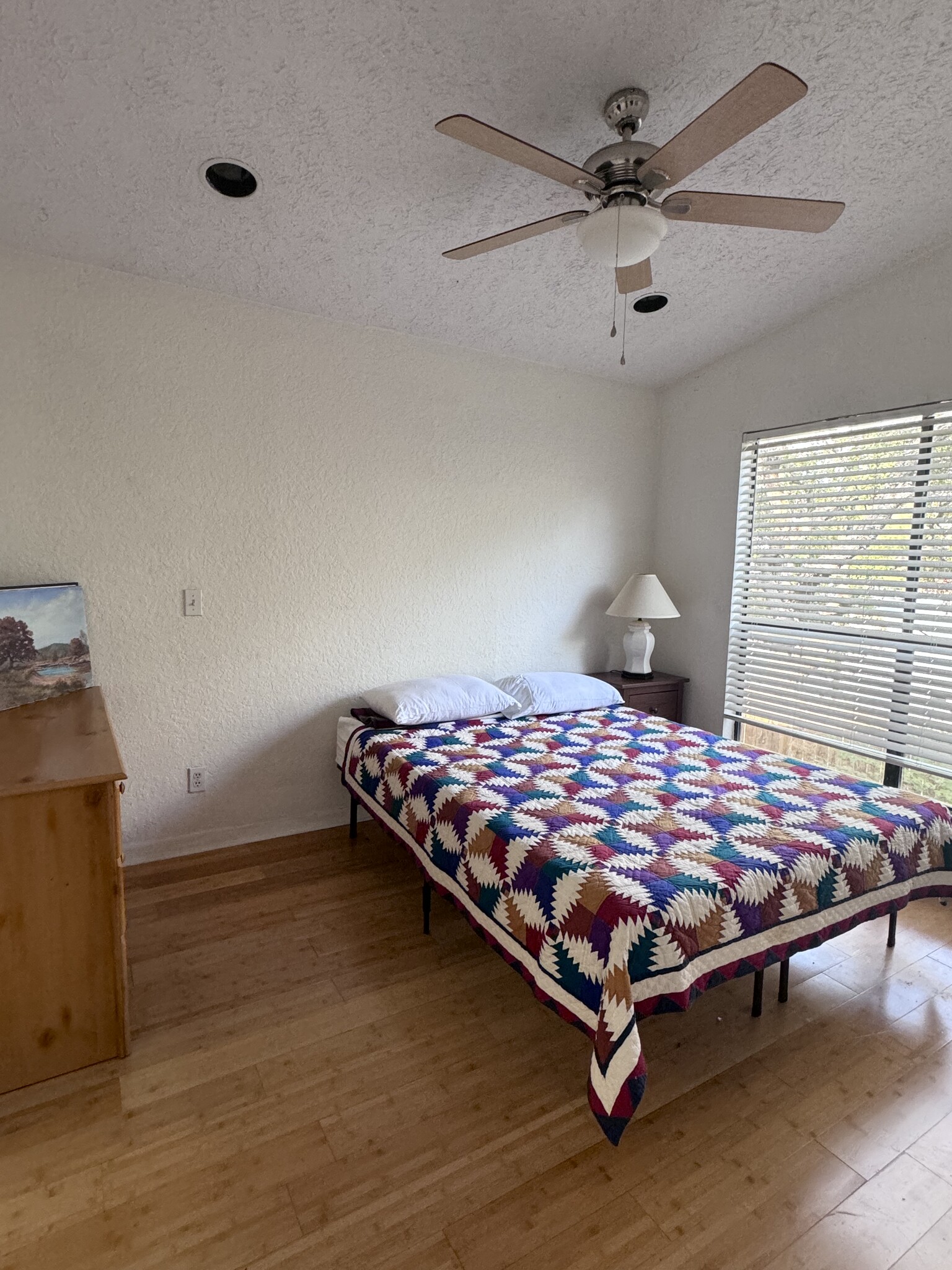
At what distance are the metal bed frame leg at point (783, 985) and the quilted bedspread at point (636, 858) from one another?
254mm

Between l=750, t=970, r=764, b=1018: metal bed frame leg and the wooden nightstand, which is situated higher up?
the wooden nightstand

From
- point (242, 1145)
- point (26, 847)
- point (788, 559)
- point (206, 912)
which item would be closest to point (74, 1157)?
point (242, 1145)

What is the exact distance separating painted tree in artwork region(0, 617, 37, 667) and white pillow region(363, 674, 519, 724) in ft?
4.29

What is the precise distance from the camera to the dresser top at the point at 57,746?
62.9 inches

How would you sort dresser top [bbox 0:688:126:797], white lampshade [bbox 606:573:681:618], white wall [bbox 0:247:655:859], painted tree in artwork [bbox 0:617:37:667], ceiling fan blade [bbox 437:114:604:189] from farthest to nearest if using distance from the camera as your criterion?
white lampshade [bbox 606:573:681:618]
white wall [bbox 0:247:655:859]
painted tree in artwork [bbox 0:617:37:667]
dresser top [bbox 0:688:126:797]
ceiling fan blade [bbox 437:114:604:189]

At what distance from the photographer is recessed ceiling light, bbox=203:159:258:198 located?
2002 millimetres

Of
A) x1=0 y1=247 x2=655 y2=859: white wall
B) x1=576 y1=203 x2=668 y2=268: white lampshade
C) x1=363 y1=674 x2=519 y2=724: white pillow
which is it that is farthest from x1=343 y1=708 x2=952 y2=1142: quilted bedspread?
x1=576 y1=203 x2=668 y2=268: white lampshade

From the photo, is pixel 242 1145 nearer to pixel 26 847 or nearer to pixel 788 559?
pixel 26 847

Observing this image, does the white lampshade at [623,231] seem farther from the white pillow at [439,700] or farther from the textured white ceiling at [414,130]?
the white pillow at [439,700]

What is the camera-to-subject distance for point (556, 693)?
128 inches

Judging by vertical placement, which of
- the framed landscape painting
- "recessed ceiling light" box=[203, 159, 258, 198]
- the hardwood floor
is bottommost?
the hardwood floor

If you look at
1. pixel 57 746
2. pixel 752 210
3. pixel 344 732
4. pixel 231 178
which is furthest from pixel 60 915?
pixel 752 210

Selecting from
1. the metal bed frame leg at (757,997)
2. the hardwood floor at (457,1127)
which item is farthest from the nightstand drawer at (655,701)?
the metal bed frame leg at (757,997)

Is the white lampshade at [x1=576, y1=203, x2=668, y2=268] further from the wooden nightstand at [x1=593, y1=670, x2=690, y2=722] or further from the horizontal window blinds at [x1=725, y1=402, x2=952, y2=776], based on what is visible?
the wooden nightstand at [x1=593, y1=670, x2=690, y2=722]
